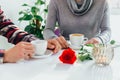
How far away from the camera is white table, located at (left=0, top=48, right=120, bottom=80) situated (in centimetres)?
98

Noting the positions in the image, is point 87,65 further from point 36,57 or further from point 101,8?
point 101,8

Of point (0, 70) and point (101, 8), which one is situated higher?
point (101, 8)

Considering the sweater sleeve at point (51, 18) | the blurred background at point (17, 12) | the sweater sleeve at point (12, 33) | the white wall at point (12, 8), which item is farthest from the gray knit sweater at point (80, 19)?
the white wall at point (12, 8)

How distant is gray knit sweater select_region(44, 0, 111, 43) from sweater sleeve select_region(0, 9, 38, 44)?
1.32 feet

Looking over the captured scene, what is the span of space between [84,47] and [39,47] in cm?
27

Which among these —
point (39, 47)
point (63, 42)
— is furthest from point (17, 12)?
point (39, 47)

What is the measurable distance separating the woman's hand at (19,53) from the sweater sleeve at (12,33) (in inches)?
9.6

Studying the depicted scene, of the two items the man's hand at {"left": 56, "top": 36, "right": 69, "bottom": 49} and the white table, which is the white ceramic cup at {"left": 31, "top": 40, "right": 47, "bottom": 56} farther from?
the man's hand at {"left": 56, "top": 36, "right": 69, "bottom": 49}

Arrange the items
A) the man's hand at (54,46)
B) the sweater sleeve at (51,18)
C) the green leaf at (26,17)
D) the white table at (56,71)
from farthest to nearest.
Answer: the green leaf at (26,17) < the sweater sleeve at (51,18) < the man's hand at (54,46) < the white table at (56,71)

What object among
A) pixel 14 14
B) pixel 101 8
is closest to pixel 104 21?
pixel 101 8

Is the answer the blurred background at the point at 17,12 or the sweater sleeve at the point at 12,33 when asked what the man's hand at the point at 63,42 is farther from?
the blurred background at the point at 17,12

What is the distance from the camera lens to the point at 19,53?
1156 millimetres

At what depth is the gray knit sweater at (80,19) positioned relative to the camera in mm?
1888

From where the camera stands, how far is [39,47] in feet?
3.93
